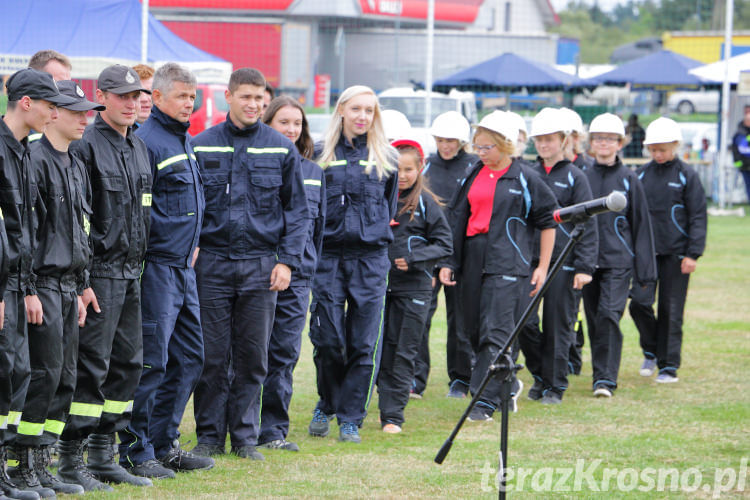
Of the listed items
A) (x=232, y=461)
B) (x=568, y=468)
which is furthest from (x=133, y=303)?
(x=568, y=468)

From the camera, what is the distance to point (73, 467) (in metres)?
5.27

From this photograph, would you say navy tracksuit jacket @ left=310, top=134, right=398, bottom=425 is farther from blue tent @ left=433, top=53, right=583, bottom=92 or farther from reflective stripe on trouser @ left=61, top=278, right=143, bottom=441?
blue tent @ left=433, top=53, right=583, bottom=92

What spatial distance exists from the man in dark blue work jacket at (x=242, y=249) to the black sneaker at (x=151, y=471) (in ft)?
1.75

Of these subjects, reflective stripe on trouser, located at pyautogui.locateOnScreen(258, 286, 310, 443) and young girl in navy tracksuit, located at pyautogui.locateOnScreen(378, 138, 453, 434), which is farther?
young girl in navy tracksuit, located at pyautogui.locateOnScreen(378, 138, 453, 434)

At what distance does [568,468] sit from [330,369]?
177 centimetres

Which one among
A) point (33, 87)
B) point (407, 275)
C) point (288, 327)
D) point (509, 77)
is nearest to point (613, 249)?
point (407, 275)

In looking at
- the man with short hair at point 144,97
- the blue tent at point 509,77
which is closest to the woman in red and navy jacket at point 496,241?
the man with short hair at point 144,97

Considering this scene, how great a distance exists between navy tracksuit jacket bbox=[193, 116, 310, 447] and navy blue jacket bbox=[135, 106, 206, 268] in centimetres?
24

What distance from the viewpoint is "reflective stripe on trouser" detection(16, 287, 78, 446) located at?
4.82 metres

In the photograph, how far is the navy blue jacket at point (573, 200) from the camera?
818cm

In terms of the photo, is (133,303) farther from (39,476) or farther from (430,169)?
(430,169)

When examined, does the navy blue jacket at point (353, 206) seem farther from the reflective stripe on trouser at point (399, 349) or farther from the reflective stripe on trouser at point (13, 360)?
the reflective stripe on trouser at point (13, 360)

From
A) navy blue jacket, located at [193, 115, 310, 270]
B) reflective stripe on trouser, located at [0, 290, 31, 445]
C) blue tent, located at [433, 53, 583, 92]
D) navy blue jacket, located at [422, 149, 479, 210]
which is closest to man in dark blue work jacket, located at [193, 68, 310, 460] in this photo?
navy blue jacket, located at [193, 115, 310, 270]

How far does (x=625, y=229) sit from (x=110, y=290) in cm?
480
